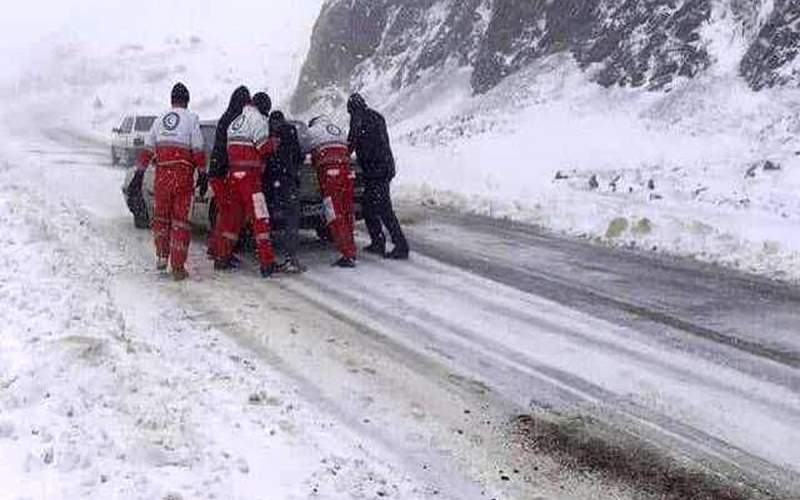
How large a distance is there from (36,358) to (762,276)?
7.17m

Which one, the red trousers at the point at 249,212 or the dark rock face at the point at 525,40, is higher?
the dark rock face at the point at 525,40

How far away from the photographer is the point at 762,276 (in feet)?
31.8

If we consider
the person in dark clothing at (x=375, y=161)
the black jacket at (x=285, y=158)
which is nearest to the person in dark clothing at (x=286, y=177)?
the black jacket at (x=285, y=158)

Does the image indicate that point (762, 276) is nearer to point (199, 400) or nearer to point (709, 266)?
point (709, 266)

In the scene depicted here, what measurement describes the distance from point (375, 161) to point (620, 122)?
10849mm

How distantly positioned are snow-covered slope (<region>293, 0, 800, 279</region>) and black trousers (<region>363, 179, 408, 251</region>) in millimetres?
3051

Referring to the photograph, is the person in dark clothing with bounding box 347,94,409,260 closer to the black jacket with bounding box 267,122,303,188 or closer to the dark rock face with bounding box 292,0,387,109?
the black jacket with bounding box 267,122,303,188

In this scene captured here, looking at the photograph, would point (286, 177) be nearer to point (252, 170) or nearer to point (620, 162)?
point (252, 170)

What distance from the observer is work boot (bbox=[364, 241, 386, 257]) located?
34.9 feet

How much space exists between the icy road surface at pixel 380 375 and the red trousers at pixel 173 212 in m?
0.40

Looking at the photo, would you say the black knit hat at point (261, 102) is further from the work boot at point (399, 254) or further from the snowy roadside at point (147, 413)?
the snowy roadside at point (147, 413)

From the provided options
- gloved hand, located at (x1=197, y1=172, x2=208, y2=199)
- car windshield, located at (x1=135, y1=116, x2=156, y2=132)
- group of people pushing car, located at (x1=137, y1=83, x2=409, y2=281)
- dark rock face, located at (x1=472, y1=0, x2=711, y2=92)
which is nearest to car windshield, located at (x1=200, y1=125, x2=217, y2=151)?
gloved hand, located at (x1=197, y1=172, x2=208, y2=199)

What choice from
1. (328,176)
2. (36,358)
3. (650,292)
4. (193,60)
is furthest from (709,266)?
(193,60)

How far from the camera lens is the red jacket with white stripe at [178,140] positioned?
9438mm
